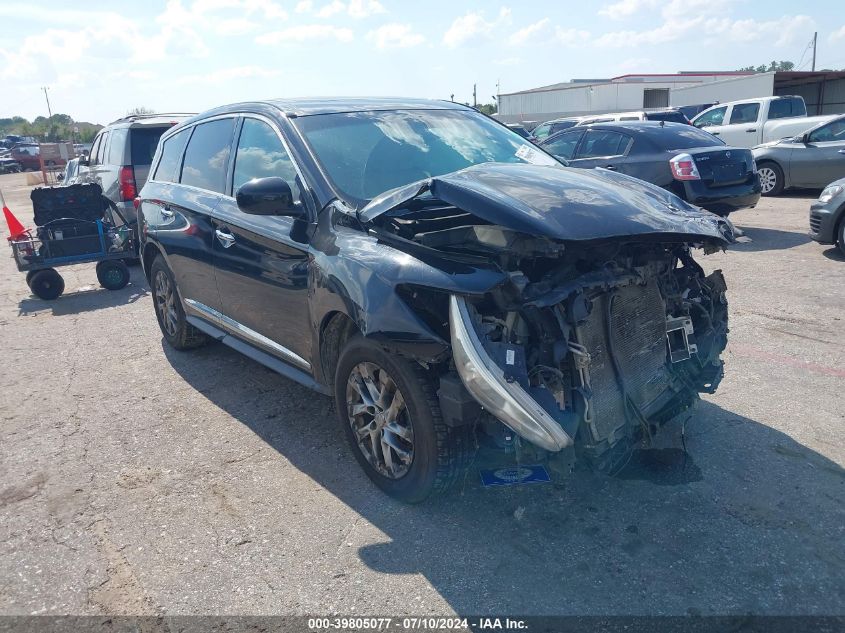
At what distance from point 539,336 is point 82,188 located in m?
8.23

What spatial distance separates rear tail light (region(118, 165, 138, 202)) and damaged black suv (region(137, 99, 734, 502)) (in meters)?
6.34

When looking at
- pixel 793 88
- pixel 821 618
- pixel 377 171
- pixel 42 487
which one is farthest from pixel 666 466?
pixel 793 88

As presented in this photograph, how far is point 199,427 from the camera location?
183 inches

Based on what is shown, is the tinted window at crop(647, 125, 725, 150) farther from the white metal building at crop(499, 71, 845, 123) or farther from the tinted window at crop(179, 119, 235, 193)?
the white metal building at crop(499, 71, 845, 123)

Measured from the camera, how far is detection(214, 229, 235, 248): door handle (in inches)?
180

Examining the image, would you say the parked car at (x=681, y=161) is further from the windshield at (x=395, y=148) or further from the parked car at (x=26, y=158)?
the parked car at (x=26, y=158)

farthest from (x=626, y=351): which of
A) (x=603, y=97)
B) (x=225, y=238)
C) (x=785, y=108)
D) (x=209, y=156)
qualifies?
(x=603, y=97)

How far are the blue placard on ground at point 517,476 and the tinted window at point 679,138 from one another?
7.47 m

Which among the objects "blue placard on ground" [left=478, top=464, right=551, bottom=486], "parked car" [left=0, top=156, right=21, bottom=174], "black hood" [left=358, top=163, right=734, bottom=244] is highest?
"black hood" [left=358, top=163, right=734, bottom=244]

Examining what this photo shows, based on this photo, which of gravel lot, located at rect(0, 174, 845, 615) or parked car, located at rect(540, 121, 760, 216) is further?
parked car, located at rect(540, 121, 760, 216)

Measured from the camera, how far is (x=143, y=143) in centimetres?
1040

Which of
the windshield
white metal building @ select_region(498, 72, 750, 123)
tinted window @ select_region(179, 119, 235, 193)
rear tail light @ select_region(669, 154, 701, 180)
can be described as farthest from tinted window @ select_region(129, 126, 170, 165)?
white metal building @ select_region(498, 72, 750, 123)

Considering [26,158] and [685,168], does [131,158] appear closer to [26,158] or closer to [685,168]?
[685,168]

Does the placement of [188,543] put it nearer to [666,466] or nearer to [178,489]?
[178,489]
